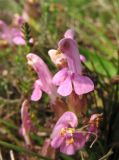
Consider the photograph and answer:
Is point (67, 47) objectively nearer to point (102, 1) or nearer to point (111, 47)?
point (111, 47)

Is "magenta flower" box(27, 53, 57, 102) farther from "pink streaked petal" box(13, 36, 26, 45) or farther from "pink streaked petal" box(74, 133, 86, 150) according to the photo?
"pink streaked petal" box(13, 36, 26, 45)

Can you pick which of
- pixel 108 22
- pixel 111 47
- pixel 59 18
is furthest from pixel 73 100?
pixel 108 22

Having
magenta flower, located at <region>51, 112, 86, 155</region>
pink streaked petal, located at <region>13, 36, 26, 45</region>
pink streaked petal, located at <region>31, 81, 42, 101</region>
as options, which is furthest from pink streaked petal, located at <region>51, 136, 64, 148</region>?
pink streaked petal, located at <region>13, 36, 26, 45</region>

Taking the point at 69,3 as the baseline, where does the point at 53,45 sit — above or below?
below

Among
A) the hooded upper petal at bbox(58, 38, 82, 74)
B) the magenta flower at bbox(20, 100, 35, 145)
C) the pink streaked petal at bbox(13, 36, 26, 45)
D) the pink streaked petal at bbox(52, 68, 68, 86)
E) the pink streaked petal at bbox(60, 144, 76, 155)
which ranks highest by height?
the pink streaked petal at bbox(13, 36, 26, 45)

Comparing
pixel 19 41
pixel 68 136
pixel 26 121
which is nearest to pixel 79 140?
pixel 68 136

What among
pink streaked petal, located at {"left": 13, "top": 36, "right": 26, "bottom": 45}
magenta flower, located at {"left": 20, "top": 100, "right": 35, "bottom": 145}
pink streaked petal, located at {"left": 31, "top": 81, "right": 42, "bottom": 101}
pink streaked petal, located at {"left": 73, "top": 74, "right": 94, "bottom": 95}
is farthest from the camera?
pink streaked petal, located at {"left": 13, "top": 36, "right": 26, "bottom": 45}

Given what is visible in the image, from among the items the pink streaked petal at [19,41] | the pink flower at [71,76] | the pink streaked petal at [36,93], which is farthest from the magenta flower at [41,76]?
the pink streaked petal at [19,41]

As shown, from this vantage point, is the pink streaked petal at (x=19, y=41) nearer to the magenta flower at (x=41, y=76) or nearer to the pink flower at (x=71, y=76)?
the magenta flower at (x=41, y=76)
